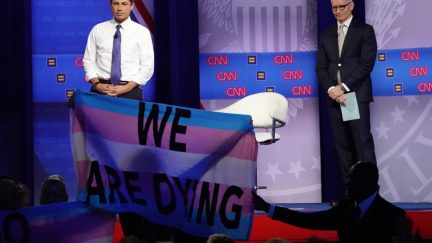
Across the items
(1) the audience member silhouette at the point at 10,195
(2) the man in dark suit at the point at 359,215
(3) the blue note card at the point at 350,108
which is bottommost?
(2) the man in dark suit at the point at 359,215

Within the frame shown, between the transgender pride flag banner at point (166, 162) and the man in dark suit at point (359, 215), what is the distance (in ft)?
0.68

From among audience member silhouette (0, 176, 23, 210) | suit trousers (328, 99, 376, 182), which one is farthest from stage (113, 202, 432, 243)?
audience member silhouette (0, 176, 23, 210)

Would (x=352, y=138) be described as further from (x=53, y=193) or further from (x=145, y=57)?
(x=53, y=193)

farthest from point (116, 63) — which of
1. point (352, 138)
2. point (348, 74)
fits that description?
point (352, 138)

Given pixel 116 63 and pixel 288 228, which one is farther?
pixel 288 228

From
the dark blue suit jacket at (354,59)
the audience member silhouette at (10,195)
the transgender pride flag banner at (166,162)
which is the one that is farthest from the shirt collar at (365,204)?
the dark blue suit jacket at (354,59)

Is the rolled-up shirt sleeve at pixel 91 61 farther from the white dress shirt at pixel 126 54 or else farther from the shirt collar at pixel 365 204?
the shirt collar at pixel 365 204

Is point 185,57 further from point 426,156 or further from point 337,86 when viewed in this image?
point 426,156

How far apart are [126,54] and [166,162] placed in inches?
62.6

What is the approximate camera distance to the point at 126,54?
5.63 meters

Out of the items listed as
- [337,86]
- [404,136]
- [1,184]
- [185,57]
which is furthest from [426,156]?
[1,184]

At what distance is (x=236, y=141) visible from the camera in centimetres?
432

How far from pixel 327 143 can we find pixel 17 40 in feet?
10.6

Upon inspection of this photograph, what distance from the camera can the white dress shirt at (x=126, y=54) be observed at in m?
5.62
